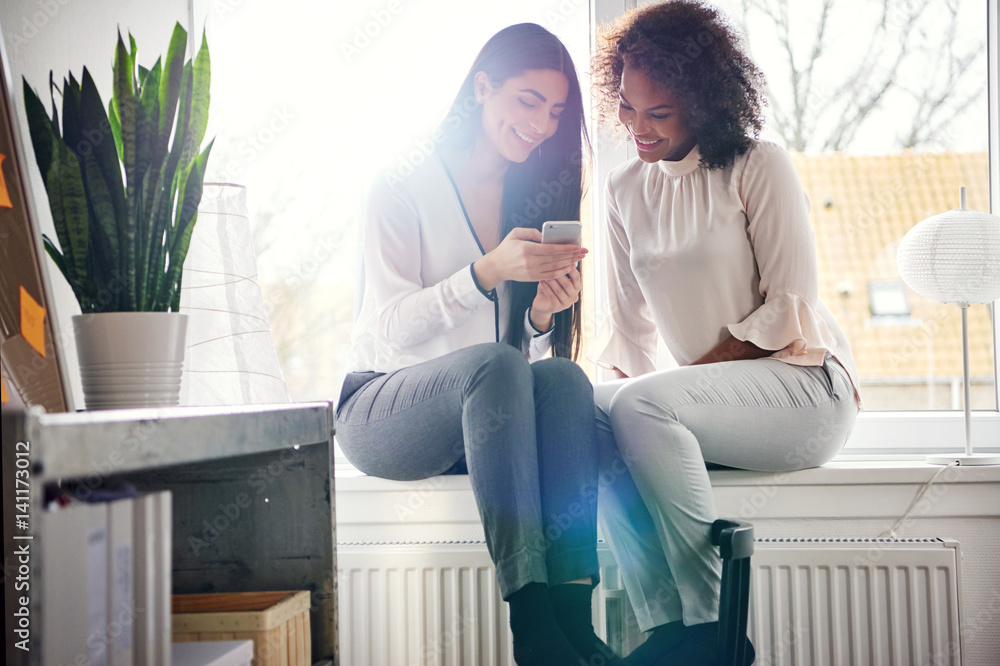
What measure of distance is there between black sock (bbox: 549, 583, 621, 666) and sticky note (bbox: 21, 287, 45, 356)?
0.67m

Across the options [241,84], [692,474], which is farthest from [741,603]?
[241,84]

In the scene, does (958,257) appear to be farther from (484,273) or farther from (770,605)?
(484,273)

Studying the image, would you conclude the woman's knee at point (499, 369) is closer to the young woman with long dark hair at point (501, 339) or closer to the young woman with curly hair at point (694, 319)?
the young woman with long dark hair at point (501, 339)

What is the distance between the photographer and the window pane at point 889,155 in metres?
1.68

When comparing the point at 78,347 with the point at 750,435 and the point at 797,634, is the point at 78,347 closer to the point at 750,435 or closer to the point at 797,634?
the point at 750,435

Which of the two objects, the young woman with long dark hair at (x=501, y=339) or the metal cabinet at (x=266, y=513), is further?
the young woman with long dark hair at (x=501, y=339)

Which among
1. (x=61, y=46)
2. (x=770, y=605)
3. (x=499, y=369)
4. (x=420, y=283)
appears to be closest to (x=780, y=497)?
(x=770, y=605)

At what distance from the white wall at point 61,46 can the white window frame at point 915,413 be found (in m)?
0.93

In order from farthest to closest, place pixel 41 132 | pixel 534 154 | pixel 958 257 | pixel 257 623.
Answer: pixel 534 154
pixel 958 257
pixel 41 132
pixel 257 623

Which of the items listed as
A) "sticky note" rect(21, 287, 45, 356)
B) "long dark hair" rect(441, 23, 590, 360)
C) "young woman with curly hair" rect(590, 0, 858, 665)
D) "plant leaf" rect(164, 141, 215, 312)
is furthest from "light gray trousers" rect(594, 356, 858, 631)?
"sticky note" rect(21, 287, 45, 356)

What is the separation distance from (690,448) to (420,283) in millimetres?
579

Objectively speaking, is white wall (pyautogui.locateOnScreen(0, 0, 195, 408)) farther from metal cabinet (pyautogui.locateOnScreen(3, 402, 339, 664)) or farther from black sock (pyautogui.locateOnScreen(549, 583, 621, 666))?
black sock (pyautogui.locateOnScreen(549, 583, 621, 666))

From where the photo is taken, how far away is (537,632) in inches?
35.9

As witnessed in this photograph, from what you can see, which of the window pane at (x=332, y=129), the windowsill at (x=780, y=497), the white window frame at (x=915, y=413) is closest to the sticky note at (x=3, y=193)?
the windowsill at (x=780, y=497)
